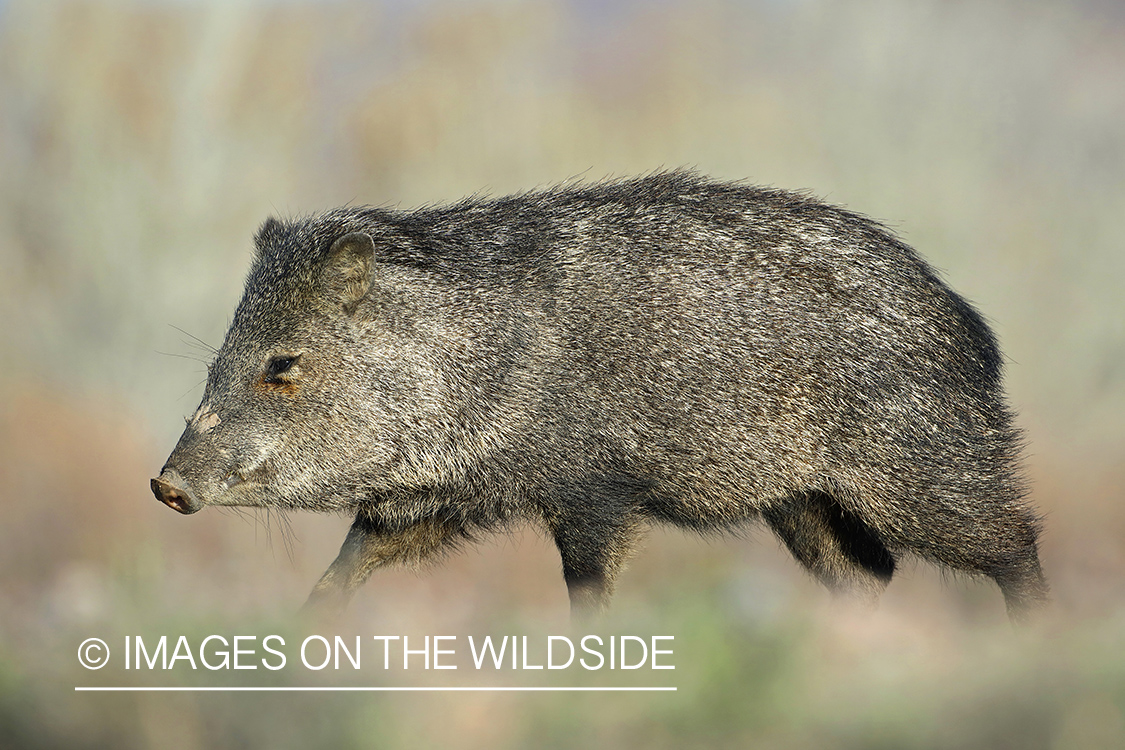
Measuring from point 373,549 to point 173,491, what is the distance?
1087 mm

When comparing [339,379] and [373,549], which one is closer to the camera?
[339,379]

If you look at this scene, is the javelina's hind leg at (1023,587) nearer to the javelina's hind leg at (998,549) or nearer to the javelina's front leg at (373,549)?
the javelina's hind leg at (998,549)

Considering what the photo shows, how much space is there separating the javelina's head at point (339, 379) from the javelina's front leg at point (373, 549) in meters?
0.33

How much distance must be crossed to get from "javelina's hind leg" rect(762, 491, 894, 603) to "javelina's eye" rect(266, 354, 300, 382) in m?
2.32

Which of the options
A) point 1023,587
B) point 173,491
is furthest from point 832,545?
point 173,491

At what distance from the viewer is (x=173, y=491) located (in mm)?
4797

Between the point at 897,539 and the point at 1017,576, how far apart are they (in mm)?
575

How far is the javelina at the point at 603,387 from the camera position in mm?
5156

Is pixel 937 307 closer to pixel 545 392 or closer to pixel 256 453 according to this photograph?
pixel 545 392

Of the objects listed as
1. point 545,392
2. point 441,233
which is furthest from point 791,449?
point 441,233

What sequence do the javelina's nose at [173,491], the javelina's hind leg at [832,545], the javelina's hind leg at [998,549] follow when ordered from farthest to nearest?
1. the javelina's hind leg at [832,545]
2. the javelina's hind leg at [998,549]
3. the javelina's nose at [173,491]

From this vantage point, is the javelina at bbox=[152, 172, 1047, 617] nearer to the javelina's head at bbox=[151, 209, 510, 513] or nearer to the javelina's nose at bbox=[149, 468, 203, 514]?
the javelina's head at bbox=[151, 209, 510, 513]

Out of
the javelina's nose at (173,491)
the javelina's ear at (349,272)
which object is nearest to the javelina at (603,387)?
the javelina's ear at (349,272)

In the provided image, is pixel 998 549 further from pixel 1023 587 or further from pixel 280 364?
pixel 280 364
